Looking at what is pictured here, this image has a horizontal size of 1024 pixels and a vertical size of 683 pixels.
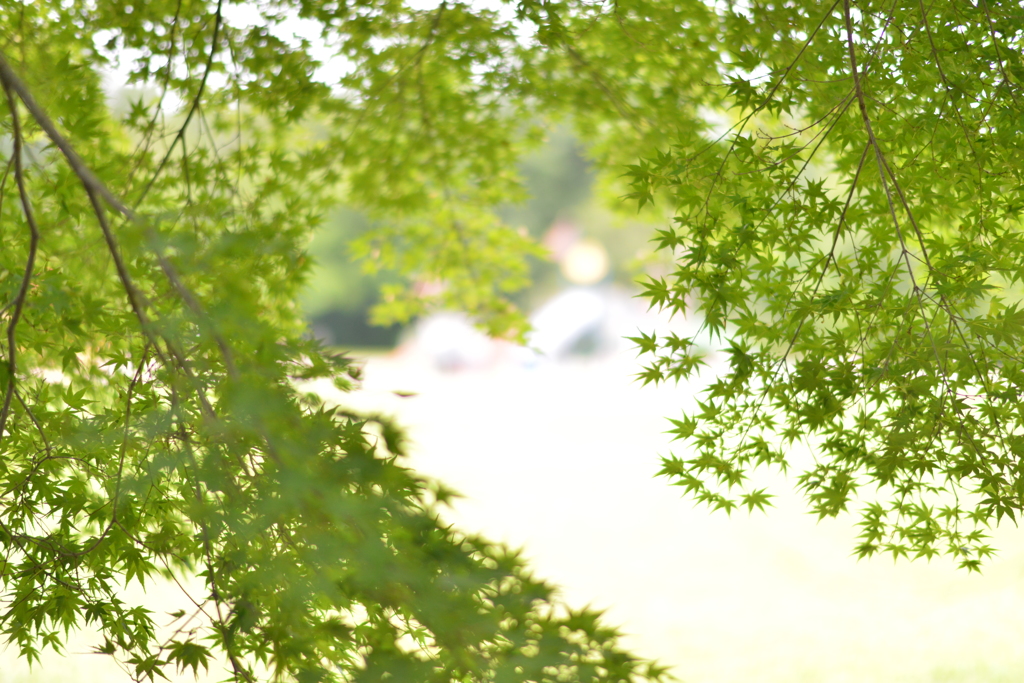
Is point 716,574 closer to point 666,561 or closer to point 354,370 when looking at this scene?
point 666,561

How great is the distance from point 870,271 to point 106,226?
6.65 feet

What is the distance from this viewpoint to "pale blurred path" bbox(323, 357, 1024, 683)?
5.50 meters

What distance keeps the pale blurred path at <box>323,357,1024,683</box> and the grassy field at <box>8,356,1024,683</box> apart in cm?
2

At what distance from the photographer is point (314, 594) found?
1.57 metres

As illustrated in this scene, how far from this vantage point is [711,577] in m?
7.37

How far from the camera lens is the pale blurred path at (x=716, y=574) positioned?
18.0ft

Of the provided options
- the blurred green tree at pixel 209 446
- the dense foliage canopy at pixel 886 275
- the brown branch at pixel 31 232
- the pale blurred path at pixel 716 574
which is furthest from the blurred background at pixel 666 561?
the brown branch at pixel 31 232

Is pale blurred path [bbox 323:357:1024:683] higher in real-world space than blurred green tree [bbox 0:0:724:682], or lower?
higher

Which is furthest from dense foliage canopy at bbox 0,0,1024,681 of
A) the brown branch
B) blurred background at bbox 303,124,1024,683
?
blurred background at bbox 303,124,1024,683

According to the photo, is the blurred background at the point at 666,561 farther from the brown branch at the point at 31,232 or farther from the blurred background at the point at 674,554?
the brown branch at the point at 31,232

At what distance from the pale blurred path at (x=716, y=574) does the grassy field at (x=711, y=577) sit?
0.06 feet

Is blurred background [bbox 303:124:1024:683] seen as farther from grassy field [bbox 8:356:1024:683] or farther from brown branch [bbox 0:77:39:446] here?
brown branch [bbox 0:77:39:446]

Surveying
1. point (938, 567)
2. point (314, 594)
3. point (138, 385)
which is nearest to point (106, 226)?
point (138, 385)

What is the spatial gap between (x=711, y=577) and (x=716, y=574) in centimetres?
9
